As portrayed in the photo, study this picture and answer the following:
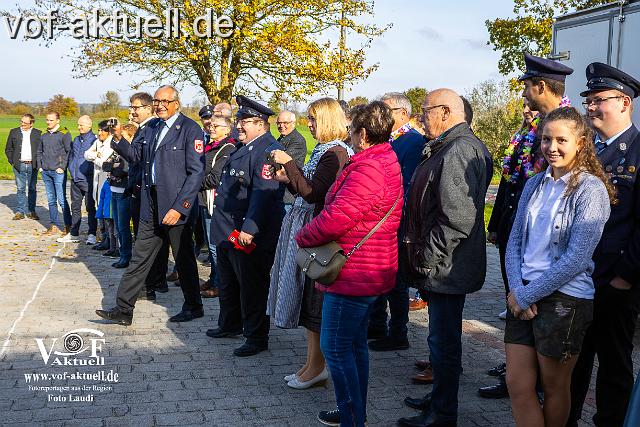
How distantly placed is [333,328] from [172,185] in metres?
3.04

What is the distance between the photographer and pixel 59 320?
656 centimetres

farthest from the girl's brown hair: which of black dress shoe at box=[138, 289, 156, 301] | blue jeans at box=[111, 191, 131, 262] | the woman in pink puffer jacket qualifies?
blue jeans at box=[111, 191, 131, 262]

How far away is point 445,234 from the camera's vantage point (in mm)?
4008

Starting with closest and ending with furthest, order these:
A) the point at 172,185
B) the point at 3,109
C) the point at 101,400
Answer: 1. the point at 101,400
2. the point at 172,185
3. the point at 3,109

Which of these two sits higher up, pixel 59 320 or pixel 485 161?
pixel 485 161

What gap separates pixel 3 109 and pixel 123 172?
74612 millimetres

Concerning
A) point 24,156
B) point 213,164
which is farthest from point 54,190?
point 213,164

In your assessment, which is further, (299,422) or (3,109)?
(3,109)

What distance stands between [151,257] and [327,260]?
10.7 ft

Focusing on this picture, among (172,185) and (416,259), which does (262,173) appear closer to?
(172,185)

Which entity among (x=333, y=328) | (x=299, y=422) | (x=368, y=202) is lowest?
(x=299, y=422)

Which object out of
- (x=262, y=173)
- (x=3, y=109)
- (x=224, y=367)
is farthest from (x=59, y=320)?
(x=3, y=109)

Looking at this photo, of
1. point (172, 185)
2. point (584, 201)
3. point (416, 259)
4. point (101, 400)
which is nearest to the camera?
point (584, 201)

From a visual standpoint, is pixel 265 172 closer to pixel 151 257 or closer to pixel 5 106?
pixel 151 257
